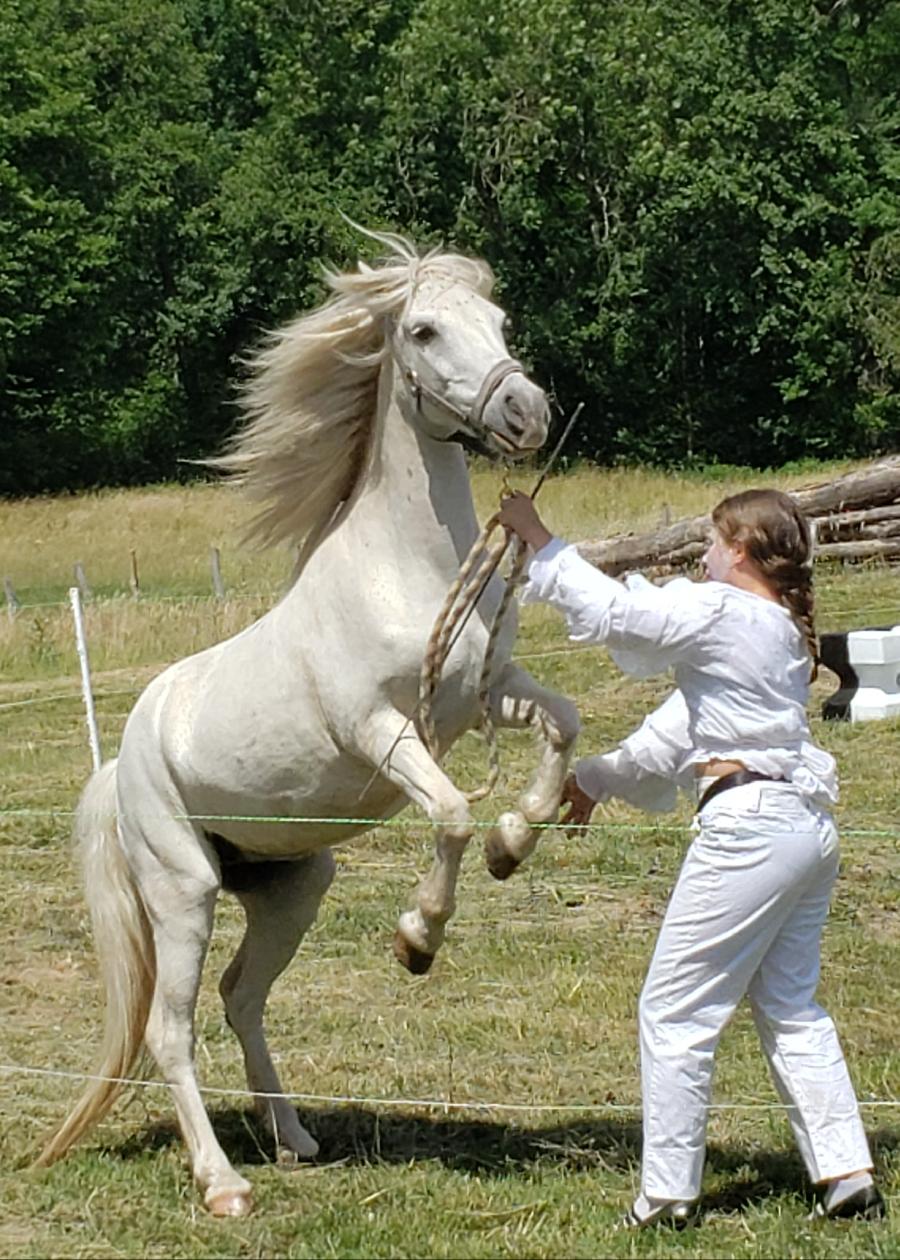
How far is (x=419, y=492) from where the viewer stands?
495 centimetres

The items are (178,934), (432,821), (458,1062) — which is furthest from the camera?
(458,1062)

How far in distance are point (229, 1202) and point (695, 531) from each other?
1356cm

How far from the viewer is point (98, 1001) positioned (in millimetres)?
7246

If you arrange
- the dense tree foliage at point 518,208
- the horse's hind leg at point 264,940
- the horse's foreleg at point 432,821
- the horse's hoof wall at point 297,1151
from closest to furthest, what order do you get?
the horse's foreleg at point 432,821, the horse's hoof wall at point 297,1151, the horse's hind leg at point 264,940, the dense tree foliage at point 518,208

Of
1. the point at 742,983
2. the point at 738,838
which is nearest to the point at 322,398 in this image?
the point at 738,838

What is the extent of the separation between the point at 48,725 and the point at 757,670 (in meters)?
10.0

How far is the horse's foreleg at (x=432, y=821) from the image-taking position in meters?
4.58

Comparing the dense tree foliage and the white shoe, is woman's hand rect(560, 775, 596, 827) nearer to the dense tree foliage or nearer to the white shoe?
the white shoe

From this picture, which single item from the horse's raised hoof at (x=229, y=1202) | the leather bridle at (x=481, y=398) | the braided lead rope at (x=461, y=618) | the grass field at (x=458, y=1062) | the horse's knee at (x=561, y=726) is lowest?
the grass field at (x=458, y=1062)

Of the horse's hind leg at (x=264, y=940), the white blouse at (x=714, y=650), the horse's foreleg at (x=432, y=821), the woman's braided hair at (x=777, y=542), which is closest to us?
the white blouse at (x=714, y=650)

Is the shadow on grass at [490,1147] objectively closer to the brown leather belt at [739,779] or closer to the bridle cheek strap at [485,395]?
the brown leather belt at [739,779]

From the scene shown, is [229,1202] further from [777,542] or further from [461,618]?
[777,542]

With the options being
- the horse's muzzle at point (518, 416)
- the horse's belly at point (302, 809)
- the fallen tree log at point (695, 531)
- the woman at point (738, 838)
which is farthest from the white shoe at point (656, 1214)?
the fallen tree log at point (695, 531)

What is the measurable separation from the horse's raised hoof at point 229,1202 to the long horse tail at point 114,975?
25.2 inches
